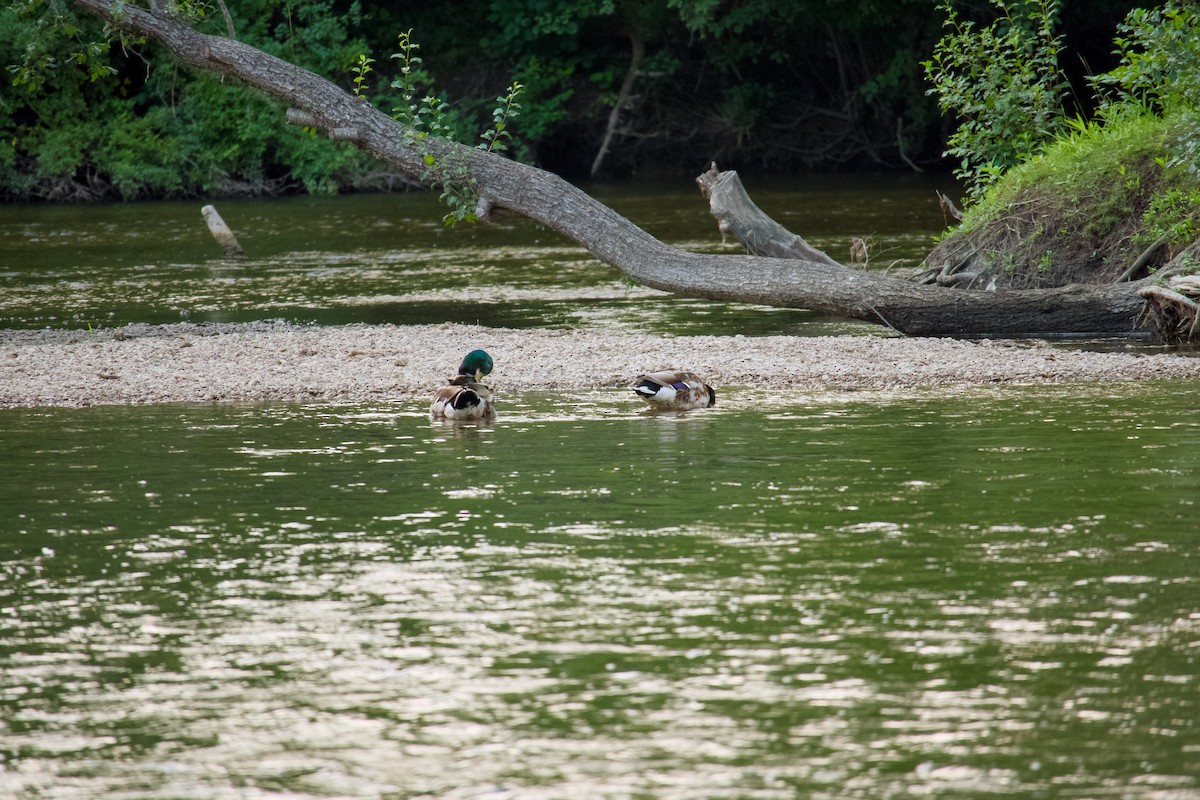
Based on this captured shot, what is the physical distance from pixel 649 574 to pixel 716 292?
9.81 metres

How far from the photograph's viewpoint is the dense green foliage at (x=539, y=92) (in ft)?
134

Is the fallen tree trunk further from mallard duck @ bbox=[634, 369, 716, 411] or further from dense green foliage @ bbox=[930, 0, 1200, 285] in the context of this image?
mallard duck @ bbox=[634, 369, 716, 411]

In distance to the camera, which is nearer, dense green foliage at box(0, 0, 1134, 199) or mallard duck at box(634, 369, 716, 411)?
mallard duck at box(634, 369, 716, 411)

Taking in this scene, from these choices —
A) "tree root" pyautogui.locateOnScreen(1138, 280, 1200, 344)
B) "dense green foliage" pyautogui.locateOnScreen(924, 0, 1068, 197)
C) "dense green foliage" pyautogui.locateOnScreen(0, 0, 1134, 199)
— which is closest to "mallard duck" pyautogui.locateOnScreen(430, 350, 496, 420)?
"tree root" pyautogui.locateOnScreen(1138, 280, 1200, 344)

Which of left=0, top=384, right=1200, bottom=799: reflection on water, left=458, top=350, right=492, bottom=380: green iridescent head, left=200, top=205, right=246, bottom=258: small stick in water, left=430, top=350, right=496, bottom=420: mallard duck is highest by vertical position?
left=200, top=205, right=246, bottom=258: small stick in water

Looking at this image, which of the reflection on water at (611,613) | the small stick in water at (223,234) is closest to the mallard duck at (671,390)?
the reflection on water at (611,613)

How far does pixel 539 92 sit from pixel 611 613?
40387mm

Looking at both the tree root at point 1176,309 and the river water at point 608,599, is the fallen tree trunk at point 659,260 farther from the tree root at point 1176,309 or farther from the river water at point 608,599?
the river water at point 608,599

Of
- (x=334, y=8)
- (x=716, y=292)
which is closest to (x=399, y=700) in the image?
(x=716, y=292)

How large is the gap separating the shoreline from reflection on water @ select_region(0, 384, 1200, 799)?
7.34ft

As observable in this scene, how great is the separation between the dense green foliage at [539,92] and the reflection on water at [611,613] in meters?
29.3

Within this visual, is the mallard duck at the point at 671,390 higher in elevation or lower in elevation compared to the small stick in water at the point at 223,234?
lower

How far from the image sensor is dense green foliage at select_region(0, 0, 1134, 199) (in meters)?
40.7

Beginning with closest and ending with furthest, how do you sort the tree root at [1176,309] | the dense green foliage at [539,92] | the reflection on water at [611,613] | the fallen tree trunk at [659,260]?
the reflection on water at [611,613], the tree root at [1176,309], the fallen tree trunk at [659,260], the dense green foliage at [539,92]
